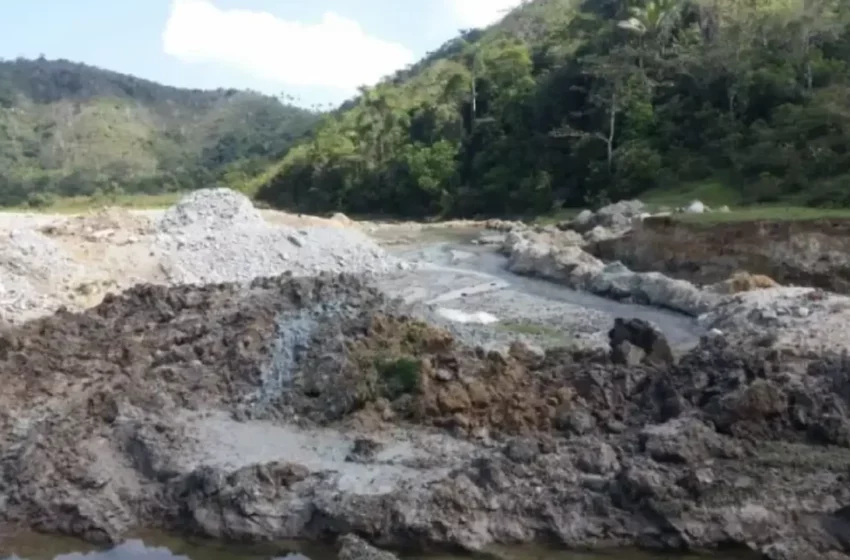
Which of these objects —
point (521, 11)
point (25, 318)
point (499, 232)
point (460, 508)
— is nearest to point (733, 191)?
point (499, 232)

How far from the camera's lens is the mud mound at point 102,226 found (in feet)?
86.4

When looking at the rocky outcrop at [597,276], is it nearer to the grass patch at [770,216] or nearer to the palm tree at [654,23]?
the grass patch at [770,216]

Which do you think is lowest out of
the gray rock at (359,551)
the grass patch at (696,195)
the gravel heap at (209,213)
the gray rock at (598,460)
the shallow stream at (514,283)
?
the gray rock at (359,551)

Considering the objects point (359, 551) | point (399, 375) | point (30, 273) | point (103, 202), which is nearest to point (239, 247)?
point (30, 273)

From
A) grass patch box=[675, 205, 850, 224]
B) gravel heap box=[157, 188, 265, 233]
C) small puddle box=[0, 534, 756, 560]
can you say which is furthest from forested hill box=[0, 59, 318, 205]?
small puddle box=[0, 534, 756, 560]

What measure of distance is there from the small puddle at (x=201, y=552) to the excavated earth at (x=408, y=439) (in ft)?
0.45

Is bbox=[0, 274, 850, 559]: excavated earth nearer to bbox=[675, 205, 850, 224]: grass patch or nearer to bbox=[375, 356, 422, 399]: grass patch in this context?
bbox=[375, 356, 422, 399]: grass patch

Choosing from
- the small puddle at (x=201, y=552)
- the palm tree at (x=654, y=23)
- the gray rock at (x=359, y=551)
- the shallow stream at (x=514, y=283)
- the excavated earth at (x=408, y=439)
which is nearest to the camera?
the gray rock at (x=359, y=551)

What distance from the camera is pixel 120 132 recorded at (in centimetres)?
10594

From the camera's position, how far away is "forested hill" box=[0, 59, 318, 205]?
3310 inches

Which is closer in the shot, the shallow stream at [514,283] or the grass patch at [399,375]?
the grass patch at [399,375]

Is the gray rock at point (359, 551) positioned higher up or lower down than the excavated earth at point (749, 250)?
lower down

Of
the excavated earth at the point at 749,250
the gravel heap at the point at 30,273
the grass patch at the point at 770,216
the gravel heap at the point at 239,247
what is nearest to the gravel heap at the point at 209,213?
the gravel heap at the point at 239,247

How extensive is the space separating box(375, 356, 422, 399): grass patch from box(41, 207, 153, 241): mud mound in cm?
1467
